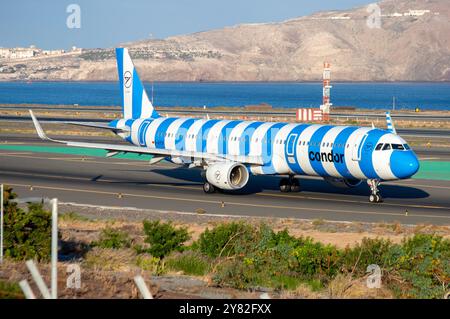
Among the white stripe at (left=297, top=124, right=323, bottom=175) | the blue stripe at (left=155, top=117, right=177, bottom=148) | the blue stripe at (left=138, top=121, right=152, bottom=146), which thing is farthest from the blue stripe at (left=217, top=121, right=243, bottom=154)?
the blue stripe at (left=138, top=121, right=152, bottom=146)

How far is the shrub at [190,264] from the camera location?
84.6ft

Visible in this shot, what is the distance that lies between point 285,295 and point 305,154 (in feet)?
82.6

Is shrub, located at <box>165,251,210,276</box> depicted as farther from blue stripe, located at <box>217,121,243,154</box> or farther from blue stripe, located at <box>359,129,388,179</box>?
blue stripe, located at <box>217,121,243,154</box>

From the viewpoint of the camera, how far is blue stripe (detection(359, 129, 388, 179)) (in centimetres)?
4256

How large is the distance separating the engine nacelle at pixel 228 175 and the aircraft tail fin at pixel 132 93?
9.31 meters

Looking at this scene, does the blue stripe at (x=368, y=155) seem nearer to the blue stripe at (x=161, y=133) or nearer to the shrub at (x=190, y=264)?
the blue stripe at (x=161, y=133)

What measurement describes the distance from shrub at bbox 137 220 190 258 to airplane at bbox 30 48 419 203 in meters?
15.3

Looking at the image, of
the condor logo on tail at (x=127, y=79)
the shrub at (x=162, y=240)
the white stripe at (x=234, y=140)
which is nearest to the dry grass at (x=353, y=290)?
the shrub at (x=162, y=240)

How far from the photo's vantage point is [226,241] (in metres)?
28.7

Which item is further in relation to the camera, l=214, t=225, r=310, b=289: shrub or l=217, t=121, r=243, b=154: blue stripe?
l=217, t=121, r=243, b=154: blue stripe

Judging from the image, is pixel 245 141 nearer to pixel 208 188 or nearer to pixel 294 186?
pixel 208 188

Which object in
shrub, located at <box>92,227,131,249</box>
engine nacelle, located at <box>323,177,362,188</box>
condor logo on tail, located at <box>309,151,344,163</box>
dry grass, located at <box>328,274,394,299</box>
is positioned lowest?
dry grass, located at <box>328,274,394,299</box>

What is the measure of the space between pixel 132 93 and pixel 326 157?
1530 centimetres

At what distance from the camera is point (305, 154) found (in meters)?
45.0
